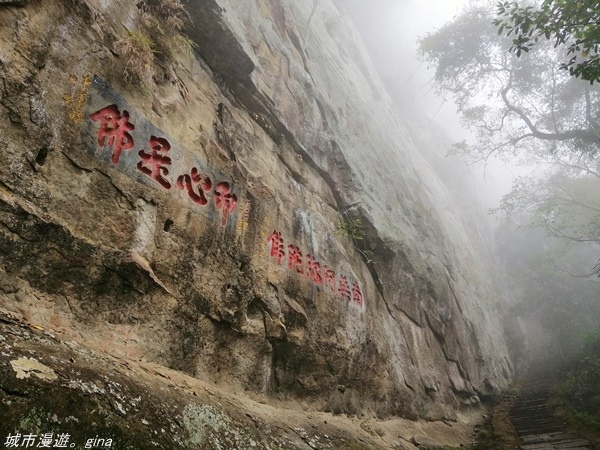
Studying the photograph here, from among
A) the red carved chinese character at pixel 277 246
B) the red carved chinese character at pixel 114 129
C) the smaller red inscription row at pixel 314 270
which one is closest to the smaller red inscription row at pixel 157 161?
the red carved chinese character at pixel 114 129

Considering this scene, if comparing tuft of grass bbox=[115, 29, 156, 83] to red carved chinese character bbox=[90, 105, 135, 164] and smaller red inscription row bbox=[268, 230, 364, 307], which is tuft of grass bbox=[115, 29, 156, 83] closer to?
red carved chinese character bbox=[90, 105, 135, 164]

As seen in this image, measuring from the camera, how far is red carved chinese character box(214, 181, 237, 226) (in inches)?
207

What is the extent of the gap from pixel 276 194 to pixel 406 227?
6.16 meters

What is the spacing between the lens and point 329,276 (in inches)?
275

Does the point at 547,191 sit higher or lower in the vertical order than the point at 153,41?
higher

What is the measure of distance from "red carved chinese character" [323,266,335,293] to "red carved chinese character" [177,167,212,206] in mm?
2849

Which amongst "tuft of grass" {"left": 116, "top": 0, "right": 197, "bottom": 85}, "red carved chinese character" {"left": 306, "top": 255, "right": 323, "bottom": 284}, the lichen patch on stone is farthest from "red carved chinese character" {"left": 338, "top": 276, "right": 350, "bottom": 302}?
the lichen patch on stone

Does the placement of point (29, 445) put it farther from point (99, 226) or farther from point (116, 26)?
point (116, 26)

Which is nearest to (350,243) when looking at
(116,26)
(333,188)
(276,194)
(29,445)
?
(333,188)

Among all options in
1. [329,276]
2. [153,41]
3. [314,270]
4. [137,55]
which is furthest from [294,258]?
[153,41]

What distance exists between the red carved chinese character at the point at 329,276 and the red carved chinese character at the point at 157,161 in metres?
3.42

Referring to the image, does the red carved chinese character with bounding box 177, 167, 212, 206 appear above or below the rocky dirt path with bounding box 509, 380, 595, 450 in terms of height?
above

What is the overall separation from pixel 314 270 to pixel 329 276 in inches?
17.4

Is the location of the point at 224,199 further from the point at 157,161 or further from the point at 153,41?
the point at 153,41
